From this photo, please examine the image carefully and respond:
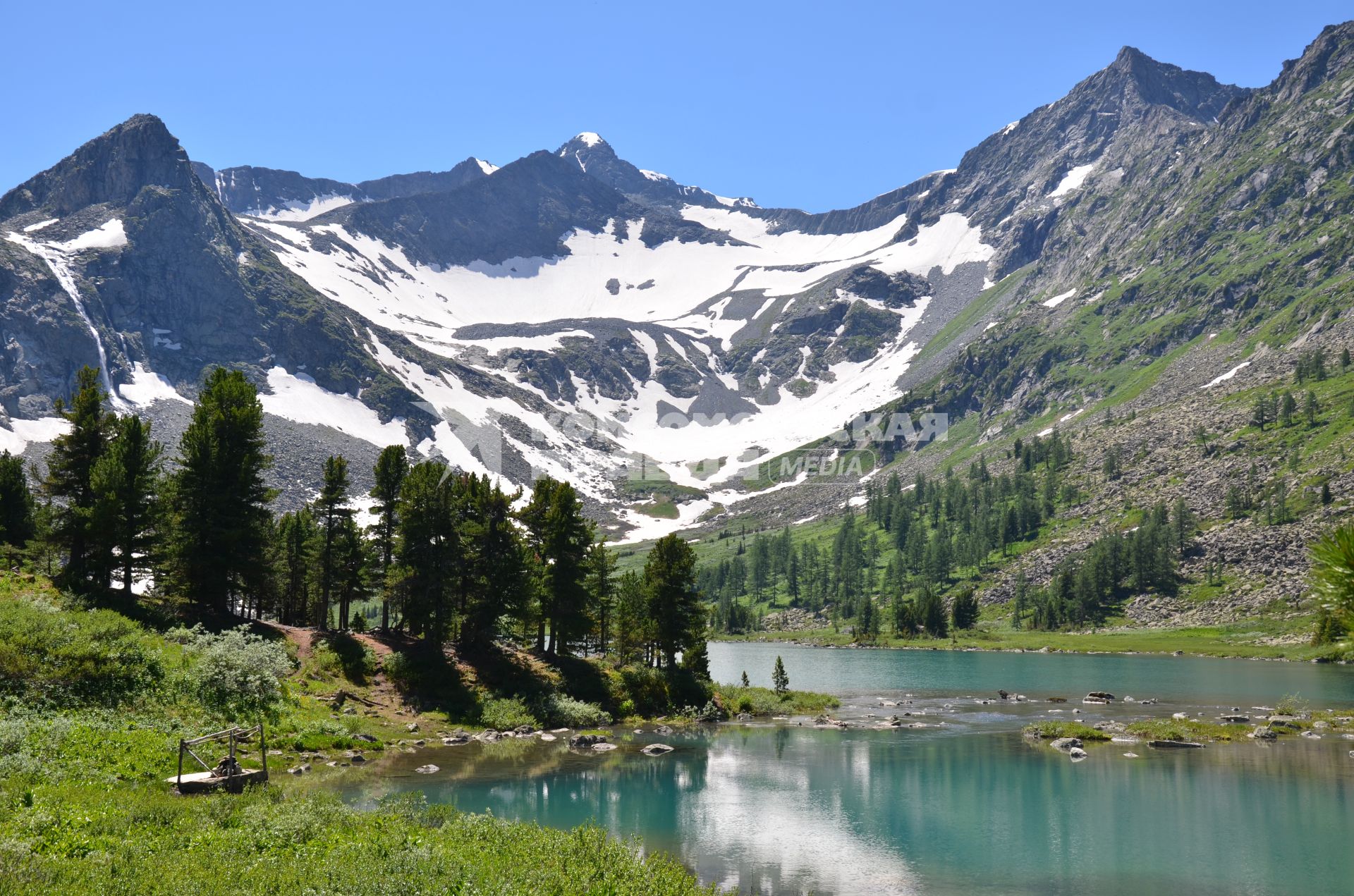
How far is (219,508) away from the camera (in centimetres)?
5341

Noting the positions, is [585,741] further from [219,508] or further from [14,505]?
[14,505]

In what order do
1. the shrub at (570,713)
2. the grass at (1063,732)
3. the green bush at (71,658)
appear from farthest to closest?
1. the shrub at (570,713)
2. the grass at (1063,732)
3. the green bush at (71,658)

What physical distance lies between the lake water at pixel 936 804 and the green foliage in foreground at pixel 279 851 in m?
6.82

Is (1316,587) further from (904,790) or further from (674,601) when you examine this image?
(674,601)

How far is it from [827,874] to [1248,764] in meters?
32.1

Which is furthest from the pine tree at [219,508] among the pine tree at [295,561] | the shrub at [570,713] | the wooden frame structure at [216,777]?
the wooden frame structure at [216,777]

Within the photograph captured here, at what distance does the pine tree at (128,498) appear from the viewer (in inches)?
1868

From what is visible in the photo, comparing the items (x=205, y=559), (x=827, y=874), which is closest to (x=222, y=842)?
(x=827, y=874)

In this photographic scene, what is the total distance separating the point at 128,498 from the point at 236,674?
14.4 m

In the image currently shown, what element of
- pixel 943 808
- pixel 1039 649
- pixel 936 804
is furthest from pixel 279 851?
pixel 1039 649

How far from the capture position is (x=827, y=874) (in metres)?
29.9

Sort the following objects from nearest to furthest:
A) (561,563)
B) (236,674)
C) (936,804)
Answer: (936,804), (236,674), (561,563)

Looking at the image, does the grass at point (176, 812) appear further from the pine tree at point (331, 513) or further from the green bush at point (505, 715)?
the pine tree at point (331, 513)

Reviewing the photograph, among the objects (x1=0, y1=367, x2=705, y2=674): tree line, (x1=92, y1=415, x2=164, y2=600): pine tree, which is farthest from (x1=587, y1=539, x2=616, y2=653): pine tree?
(x1=92, y1=415, x2=164, y2=600): pine tree
